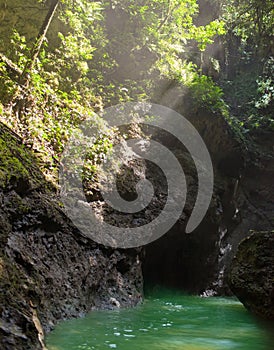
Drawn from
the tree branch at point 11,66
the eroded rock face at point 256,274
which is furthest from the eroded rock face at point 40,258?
the eroded rock face at point 256,274

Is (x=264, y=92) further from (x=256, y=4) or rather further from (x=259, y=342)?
(x=259, y=342)

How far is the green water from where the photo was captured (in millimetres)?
4027

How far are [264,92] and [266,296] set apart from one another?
1243cm

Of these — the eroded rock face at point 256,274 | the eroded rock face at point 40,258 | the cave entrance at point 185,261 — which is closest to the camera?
the eroded rock face at point 40,258

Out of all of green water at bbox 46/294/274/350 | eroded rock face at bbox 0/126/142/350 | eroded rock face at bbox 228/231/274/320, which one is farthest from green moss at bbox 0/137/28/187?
eroded rock face at bbox 228/231/274/320

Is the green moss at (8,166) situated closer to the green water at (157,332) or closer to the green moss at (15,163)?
the green moss at (15,163)

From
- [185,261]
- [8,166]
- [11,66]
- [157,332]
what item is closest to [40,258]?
[8,166]

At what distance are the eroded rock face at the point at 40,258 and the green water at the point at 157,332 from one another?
343 mm

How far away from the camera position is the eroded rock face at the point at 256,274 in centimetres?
645

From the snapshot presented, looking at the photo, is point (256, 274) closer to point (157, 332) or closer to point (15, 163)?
point (157, 332)

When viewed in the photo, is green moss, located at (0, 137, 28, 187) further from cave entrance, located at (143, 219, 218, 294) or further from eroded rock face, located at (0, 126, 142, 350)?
cave entrance, located at (143, 219, 218, 294)

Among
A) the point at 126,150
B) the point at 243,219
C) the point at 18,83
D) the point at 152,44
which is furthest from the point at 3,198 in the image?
the point at 243,219

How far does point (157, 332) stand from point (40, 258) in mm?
2012

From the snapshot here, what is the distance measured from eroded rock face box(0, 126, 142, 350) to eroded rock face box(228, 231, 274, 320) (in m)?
2.31
